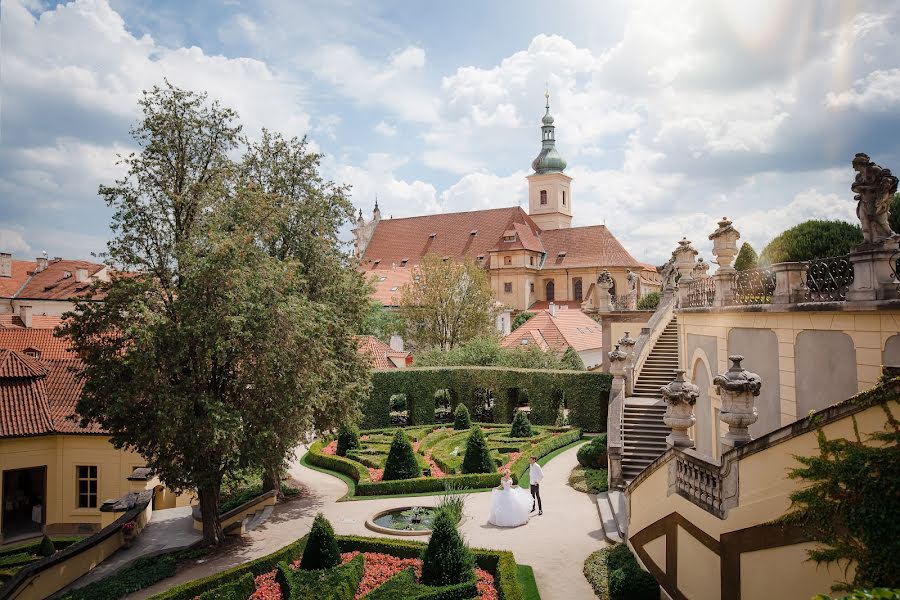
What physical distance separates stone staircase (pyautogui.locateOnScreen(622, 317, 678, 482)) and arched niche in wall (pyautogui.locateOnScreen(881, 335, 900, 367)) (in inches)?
393

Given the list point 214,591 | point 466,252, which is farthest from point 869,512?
point 466,252

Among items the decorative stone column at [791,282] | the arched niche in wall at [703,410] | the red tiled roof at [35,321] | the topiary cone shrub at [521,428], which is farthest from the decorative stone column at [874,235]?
the red tiled roof at [35,321]

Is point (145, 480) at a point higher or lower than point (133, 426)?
lower

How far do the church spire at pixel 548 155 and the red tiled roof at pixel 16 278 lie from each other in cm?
6939

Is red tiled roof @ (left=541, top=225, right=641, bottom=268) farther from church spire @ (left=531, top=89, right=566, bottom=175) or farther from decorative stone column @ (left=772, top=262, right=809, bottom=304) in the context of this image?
decorative stone column @ (left=772, top=262, right=809, bottom=304)

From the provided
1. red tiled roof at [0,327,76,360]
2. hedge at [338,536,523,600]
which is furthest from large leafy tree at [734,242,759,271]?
red tiled roof at [0,327,76,360]

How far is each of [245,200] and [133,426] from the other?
267 inches

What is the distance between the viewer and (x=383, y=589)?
464 inches

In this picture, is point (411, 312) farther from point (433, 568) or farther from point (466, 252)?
point (433, 568)

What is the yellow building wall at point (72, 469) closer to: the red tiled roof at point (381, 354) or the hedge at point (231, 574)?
the hedge at point (231, 574)

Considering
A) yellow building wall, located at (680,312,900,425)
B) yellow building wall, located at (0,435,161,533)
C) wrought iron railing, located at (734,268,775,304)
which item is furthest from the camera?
yellow building wall, located at (0,435,161,533)

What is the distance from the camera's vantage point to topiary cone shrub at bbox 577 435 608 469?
72.7 ft

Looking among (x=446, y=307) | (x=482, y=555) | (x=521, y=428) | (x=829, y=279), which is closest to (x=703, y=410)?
(x=829, y=279)

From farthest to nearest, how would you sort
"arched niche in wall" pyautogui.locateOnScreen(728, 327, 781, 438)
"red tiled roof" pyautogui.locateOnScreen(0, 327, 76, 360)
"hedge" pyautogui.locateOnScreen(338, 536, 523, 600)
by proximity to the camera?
"red tiled roof" pyautogui.locateOnScreen(0, 327, 76, 360), "arched niche in wall" pyautogui.locateOnScreen(728, 327, 781, 438), "hedge" pyautogui.locateOnScreen(338, 536, 523, 600)
